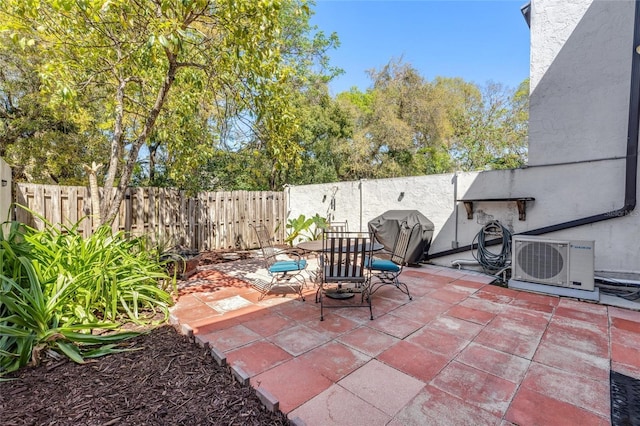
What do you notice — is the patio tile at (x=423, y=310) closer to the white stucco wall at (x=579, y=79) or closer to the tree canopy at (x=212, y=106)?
the tree canopy at (x=212, y=106)

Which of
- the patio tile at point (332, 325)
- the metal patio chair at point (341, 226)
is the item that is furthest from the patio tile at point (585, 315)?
the metal patio chair at point (341, 226)

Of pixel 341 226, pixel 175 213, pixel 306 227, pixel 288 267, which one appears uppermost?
pixel 175 213

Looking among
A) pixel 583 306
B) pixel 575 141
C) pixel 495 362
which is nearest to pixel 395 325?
pixel 495 362

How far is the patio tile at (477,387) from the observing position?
185cm

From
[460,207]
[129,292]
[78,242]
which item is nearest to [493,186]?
[460,207]

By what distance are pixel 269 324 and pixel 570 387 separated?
8.30 feet

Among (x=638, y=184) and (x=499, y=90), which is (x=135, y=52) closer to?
(x=638, y=184)

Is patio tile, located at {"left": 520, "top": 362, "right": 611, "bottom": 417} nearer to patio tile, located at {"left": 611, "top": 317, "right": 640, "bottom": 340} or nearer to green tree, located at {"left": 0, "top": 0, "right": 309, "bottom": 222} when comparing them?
patio tile, located at {"left": 611, "top": 317, "right": 640, "bottom": 340}

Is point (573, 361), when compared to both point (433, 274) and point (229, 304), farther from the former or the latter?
point (229, 304)

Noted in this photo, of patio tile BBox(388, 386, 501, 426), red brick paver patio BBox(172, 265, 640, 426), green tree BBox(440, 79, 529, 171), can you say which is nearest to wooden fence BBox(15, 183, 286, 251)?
red brick paver patio BBox(172, 265, 640, 426)

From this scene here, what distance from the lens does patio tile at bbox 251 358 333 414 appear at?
1.87 meters

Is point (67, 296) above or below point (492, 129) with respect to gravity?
below

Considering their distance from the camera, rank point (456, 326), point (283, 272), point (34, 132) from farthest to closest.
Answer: point (34, 132) → point (283, 272) → point (456, 326)

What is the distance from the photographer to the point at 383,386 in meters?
2.01
